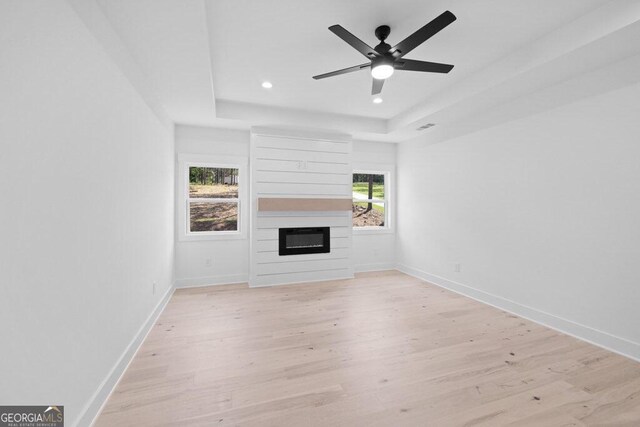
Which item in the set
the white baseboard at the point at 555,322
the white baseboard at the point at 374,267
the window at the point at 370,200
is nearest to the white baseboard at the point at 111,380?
the white baseboard at the point at 374,267

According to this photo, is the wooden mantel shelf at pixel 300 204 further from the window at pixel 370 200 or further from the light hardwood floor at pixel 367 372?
the light hardwood floor at pixel 367 372

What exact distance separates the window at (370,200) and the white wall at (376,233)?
144 millimetres

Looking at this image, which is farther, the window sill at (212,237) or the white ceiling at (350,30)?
the window sill at (212,237)

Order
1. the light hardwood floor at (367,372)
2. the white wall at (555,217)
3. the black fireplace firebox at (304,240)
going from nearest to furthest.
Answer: the light hardwood floor at (367,372) < the white wall at (555,217) < the black fireplace firebox at (304,240)

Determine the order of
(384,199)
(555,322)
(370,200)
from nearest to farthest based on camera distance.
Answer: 1. (555,322)
2. (370,200)
3. (384,199)

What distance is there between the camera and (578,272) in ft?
9.06

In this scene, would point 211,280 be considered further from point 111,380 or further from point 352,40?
point 352,40

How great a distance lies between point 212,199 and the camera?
4.54 metres

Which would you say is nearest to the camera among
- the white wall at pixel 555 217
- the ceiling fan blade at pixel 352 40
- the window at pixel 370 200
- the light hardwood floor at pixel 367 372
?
the light hardwood floor at pixel 367 372

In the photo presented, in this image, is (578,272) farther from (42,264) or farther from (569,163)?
(42,264)

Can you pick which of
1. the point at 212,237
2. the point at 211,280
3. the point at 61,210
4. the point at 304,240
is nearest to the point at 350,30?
the point at 61,210

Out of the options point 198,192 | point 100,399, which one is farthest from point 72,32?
point 198,192

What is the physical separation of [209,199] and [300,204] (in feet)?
4.90

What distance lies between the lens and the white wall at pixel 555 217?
2.44m
